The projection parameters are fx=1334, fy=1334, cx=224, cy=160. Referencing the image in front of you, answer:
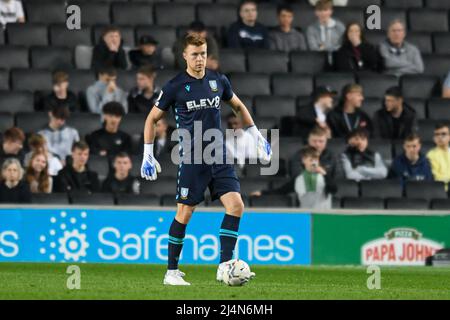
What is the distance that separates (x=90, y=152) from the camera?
53.9 feet

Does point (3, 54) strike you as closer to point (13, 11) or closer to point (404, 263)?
point (13, 11)

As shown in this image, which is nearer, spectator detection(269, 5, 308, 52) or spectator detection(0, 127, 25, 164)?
spectator detection(0, 127, 25, 164)

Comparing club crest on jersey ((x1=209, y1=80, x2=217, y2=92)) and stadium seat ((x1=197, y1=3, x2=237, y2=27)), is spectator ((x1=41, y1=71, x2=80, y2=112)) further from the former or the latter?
club crest on jersey ((x1=209, y1=80, x2=217, y2=92))

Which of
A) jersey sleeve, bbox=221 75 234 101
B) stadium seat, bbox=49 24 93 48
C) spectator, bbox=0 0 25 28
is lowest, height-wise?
jersey sleeve, bbox=221 75 234 101

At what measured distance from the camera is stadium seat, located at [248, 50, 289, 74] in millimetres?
18094

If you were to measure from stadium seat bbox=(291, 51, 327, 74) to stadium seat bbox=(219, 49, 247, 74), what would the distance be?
757 mm

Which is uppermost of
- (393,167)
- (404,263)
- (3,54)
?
(3,54)

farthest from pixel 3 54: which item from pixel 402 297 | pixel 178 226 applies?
pixel 402 297

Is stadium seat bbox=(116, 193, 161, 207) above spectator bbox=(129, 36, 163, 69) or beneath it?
beneath

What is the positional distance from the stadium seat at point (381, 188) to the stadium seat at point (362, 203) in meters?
0.36

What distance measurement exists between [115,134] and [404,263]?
3863 millimetres

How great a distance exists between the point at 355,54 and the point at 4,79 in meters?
4.73

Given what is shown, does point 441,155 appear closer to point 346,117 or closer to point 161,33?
point 346,117

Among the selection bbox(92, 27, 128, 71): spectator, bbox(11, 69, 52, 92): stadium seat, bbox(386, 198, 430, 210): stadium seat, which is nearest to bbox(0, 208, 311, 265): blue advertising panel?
bbox(386, 198, 430, 210): stadium seat
